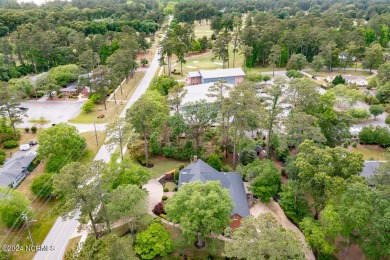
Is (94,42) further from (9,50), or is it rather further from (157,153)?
(157,153)

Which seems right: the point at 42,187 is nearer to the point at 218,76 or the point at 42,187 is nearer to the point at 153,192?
the point at 153,192

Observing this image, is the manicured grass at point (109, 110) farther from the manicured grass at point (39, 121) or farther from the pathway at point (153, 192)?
the pathway at point (153, 192)

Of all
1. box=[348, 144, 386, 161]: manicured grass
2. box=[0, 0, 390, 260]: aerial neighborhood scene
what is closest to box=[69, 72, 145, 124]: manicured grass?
box=[0, 0, 390, 260]: aerial neighborhood scene

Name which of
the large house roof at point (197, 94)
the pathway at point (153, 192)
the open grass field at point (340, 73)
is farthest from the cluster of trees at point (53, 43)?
the open grass field at point (340, 73)

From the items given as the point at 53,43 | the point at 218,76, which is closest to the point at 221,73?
the point at 218,76

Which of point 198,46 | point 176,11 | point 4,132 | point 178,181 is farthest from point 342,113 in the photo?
point 176,11

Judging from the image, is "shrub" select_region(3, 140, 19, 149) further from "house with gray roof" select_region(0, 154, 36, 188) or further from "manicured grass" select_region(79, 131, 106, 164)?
Result: "manicured grass" select_region(79, 131, 106, 164)
